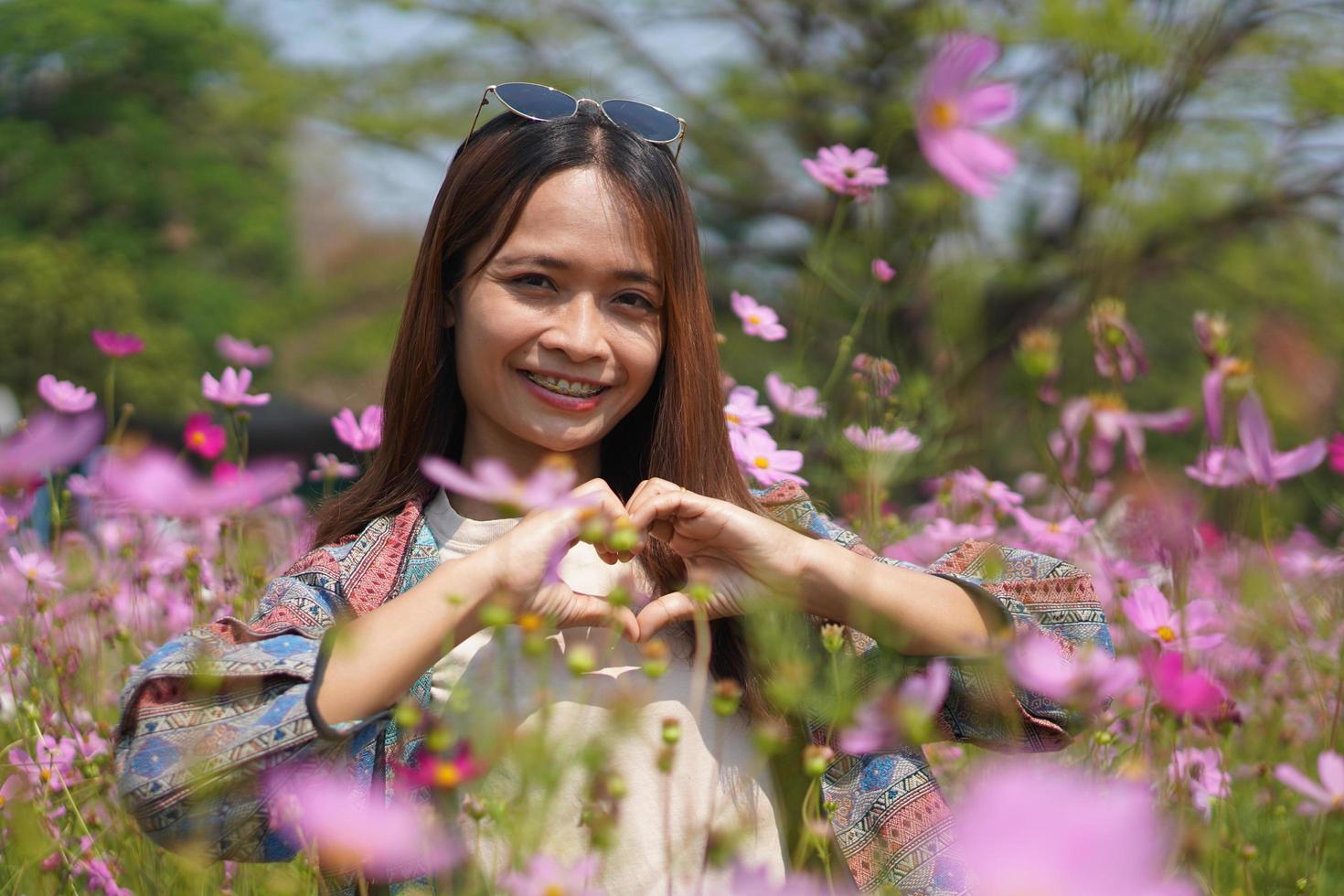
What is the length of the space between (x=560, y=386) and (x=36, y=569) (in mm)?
640

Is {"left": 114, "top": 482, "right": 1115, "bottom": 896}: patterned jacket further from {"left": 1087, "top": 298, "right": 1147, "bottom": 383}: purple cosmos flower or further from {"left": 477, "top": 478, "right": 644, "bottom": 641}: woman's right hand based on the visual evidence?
{"left": 1087, "top": 298, "right": 1147, "bottom": 383}: purple cosmos flower

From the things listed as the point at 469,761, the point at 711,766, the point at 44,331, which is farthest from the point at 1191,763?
the point at 44,331

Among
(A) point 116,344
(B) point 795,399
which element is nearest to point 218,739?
(B) point 795,399

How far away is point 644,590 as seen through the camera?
46.4 inches

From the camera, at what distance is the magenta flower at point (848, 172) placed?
150cm

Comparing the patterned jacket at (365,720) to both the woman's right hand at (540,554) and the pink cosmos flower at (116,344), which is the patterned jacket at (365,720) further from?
the pink cosmos flower at (116,344)

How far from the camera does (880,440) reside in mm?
1518

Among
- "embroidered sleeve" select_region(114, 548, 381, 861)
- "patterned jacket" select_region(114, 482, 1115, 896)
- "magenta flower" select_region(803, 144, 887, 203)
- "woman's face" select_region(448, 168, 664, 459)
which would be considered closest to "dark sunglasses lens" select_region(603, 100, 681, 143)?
"woman's face" select_region(448, 168, 664, 459)

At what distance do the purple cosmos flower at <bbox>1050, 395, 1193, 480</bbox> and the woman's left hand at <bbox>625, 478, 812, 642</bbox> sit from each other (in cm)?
40

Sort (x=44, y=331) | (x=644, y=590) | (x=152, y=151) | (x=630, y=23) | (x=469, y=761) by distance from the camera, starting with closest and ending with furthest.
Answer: (x=469, y=761) < (x=644, y=590) < (x=630, y=23) < (x=44, y=331) < (x=152, y=151)

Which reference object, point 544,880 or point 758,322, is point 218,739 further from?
point 758,322

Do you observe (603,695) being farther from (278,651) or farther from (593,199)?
(593,199)

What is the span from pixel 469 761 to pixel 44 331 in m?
11.2

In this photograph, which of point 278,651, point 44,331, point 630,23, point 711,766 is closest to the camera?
point 278,651
